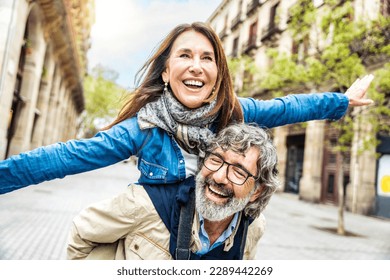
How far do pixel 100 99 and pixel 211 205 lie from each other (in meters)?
1.87

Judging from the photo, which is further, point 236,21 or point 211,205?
point 236,21

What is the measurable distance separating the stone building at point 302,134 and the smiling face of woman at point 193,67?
1347 mm

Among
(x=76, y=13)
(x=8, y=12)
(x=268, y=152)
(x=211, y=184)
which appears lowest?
(x=211, y=184)

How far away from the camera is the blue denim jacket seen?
3.95ft

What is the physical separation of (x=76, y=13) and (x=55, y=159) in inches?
192

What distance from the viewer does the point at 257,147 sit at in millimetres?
1489

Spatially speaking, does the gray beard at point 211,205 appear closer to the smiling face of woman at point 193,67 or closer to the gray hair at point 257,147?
the gray hair at point 257,147

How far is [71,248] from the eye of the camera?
1.48 meters

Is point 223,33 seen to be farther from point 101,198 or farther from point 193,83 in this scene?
point 101,198

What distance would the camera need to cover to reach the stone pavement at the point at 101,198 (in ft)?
10.1

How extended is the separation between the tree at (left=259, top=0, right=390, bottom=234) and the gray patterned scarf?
160 inches

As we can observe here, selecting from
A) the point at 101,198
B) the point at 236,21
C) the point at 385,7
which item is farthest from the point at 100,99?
the point at 385,7
